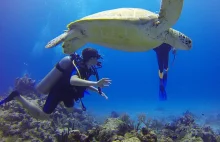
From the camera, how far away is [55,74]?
5285mm

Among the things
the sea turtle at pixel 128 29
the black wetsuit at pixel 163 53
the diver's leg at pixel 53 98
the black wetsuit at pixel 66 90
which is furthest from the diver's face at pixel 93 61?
the black wetsuit at pixel 163 53

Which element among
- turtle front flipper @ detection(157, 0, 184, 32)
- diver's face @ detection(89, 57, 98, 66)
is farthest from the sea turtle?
diver's face @ detection(89, 57, 98, 66)

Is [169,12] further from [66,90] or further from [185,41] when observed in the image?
[66,90]

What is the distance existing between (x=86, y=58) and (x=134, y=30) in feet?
4.86

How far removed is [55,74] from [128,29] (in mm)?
2309

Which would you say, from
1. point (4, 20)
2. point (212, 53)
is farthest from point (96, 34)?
point (212, 53)

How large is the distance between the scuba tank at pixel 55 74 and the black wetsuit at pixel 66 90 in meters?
0.09

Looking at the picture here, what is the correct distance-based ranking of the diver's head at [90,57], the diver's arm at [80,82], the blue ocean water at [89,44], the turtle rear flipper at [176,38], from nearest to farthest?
the diver's arm at [80,82], the turtle rear flipper at [176,38], the diver's head at [90,57], the blue ocean water at [89,44]

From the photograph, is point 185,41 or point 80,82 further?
→ point 185,41

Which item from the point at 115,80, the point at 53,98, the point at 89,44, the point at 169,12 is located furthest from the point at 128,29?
the point at 115,80

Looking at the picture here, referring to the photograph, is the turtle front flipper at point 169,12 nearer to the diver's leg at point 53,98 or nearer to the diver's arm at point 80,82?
the diver's arm at point 80,82

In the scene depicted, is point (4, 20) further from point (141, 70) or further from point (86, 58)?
point (141, 70)

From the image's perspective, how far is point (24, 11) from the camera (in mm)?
56719

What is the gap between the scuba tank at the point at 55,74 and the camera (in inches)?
203
